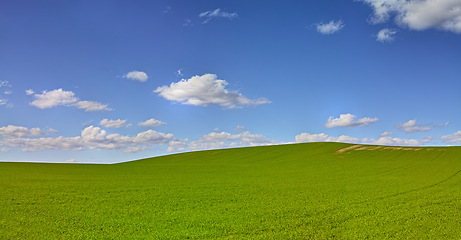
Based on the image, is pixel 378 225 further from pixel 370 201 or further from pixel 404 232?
pixel 370 201

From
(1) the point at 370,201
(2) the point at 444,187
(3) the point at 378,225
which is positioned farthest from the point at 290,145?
(3) the point at 378,225

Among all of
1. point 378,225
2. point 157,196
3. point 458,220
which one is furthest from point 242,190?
point 458,220

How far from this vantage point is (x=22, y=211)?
14422 mm

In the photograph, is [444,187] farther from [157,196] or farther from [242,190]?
[157,196]

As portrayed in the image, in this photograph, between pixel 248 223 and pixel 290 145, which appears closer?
pixel 248 223

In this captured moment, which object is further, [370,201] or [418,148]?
[418,148]

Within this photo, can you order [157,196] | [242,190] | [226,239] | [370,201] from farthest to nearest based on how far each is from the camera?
[242,190] < [157,196] < [370,201] < [226,239]

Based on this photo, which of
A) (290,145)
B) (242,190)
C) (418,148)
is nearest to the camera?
(242,190)

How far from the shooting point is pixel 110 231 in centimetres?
1113

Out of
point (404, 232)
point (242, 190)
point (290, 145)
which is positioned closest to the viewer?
point (404, 232)

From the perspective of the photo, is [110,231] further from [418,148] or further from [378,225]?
[418,148]

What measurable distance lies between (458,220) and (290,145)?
70.1m

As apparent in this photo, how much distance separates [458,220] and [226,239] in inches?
384

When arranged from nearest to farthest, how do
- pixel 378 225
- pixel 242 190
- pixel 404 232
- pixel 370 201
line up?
1. pixel 404 232
2. pixel 378 225
3. pixel 370 201
4. pixel 242 190
